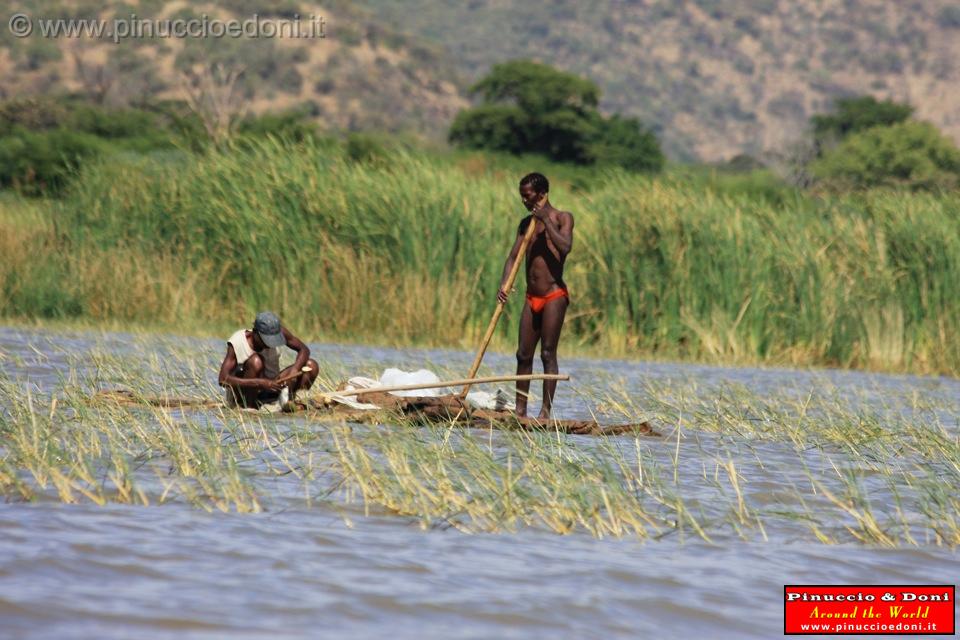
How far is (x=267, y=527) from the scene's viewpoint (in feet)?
20.1

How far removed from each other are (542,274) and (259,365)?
239 centimetres

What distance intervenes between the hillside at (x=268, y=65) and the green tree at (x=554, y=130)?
1234 cm

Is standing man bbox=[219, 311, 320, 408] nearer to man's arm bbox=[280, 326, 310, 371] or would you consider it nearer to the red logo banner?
man's arm bbox=[280, 326, 310, 371]

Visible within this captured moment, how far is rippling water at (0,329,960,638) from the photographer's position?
15.7 ft

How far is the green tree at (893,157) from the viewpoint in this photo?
2591 inches

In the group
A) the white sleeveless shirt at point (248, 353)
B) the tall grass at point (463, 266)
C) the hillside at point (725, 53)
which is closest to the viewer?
the white sleeveless shirt at point (248, 353)

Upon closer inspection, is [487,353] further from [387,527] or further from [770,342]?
[387,527]

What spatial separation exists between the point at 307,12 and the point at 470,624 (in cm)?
8944

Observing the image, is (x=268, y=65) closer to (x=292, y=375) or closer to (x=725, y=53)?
(x=725, y=53)

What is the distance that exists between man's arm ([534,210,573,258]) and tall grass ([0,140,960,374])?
6.66 m

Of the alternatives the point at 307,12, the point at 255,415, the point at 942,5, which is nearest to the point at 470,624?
the point at 255,415

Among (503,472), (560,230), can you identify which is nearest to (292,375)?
(560,230)

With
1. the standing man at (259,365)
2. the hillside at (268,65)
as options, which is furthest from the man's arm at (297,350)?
the hillside at (268,65)

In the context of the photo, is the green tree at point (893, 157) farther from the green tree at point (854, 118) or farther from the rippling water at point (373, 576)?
the rippling water at point (373, 576)
